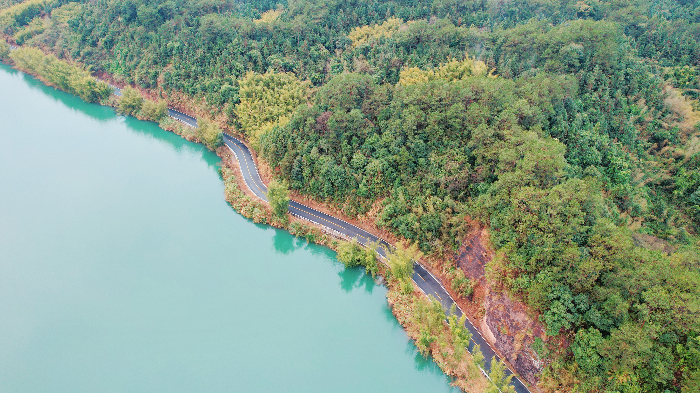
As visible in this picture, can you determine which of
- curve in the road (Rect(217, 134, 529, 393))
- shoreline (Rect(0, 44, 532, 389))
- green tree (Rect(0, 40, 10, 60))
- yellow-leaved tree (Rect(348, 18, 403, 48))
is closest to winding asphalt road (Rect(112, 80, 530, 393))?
curve in the road (Rect(217, 134, 529, 393))

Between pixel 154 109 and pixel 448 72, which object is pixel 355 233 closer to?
pixel 448 72

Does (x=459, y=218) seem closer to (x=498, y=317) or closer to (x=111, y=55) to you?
(x=498, y=317)

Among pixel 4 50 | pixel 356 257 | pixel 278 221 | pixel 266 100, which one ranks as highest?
pixel 4 50

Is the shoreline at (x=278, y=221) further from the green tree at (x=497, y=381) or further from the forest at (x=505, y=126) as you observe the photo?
the green tree at (x=497, y=381)

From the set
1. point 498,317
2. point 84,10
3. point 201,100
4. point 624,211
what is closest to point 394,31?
point 201,100

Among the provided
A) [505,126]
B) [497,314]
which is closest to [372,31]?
[505,126]
